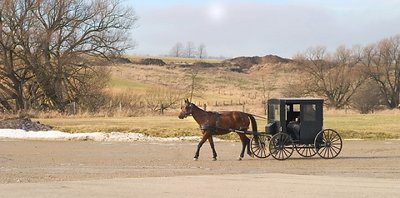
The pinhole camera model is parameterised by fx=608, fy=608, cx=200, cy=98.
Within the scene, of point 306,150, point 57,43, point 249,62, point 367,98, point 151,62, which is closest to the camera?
point 306,150

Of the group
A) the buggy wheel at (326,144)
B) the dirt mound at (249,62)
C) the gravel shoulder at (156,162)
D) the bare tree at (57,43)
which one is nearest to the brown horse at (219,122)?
the gravel shoulder at (156,162)

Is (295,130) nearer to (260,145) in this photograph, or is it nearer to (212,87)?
(260,145)

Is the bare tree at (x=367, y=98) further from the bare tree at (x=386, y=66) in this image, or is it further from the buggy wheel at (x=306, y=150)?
the buggy wheel at (x=306, y=150)

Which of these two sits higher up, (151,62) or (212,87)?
(151,62)

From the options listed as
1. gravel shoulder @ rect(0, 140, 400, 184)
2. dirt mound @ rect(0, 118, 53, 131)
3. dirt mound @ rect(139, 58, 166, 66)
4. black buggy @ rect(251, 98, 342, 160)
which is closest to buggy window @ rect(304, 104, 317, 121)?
black buggy @ rect(251, 98, 342, 160)

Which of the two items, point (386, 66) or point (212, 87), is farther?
point (212, 87)

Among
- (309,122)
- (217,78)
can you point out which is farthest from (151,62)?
(309,122)

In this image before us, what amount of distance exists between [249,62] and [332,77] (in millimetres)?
74345

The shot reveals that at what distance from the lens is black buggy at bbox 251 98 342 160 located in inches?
870

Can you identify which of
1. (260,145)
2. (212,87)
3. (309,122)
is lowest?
(260,145)

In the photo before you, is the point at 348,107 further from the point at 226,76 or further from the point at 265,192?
the point at 265,192

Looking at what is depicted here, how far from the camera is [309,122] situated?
73.5 ft

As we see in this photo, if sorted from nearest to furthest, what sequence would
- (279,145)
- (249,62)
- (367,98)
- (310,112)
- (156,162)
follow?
(156,162), (279,145), (310,112), (367,98), (249,62)

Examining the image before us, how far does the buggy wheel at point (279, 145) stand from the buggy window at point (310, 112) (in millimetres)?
1067
